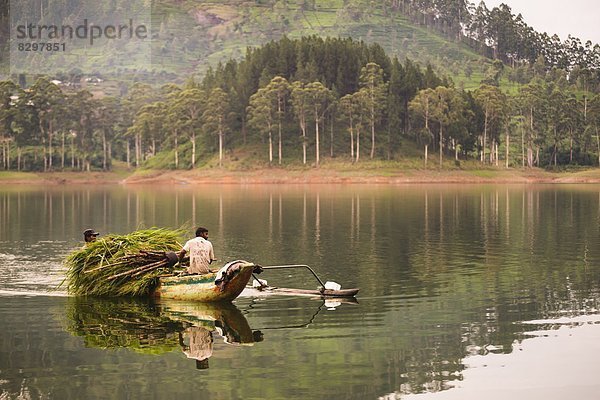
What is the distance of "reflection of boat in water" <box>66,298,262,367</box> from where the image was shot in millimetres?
22531

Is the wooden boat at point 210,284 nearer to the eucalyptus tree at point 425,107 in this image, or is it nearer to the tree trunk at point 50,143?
the eucalyptus tree at point 425,107

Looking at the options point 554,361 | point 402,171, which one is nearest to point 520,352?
point 554,361

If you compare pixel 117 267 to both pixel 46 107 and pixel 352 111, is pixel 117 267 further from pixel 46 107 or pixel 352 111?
pixel 46 107

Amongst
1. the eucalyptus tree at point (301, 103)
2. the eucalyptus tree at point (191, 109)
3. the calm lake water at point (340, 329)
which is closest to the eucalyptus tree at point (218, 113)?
the eucalyptus tree at point (191, 109)

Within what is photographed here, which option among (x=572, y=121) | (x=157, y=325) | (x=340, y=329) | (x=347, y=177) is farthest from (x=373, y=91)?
(x=340, y=329)

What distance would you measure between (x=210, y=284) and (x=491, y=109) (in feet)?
457

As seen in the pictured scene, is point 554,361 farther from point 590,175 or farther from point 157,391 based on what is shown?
point 590,175

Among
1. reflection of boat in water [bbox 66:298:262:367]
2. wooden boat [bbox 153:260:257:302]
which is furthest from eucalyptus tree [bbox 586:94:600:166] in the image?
reflection of boat in water [bbox 66:298:262:367]

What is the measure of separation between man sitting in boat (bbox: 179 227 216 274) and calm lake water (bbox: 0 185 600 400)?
1326 millimetres

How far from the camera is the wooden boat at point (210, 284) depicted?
90.5 ft

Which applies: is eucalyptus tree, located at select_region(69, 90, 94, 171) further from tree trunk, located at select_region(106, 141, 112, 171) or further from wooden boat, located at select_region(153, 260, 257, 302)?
wooden boat, located at select_region(153, 260, 257, 302)

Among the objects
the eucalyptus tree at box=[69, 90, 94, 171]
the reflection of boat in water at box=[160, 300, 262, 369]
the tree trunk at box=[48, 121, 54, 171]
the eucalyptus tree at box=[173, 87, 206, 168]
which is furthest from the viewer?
the eucalyptus tree at box=[69, 90, 94, 171]

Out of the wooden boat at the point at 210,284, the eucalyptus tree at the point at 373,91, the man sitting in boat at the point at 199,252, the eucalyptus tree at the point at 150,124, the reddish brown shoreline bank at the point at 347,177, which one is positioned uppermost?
the eucalyptus tree at the point at 373,91

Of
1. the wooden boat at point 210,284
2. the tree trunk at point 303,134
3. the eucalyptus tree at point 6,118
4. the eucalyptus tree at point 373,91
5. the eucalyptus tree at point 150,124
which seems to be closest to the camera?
the wooden boat at point 210,284
